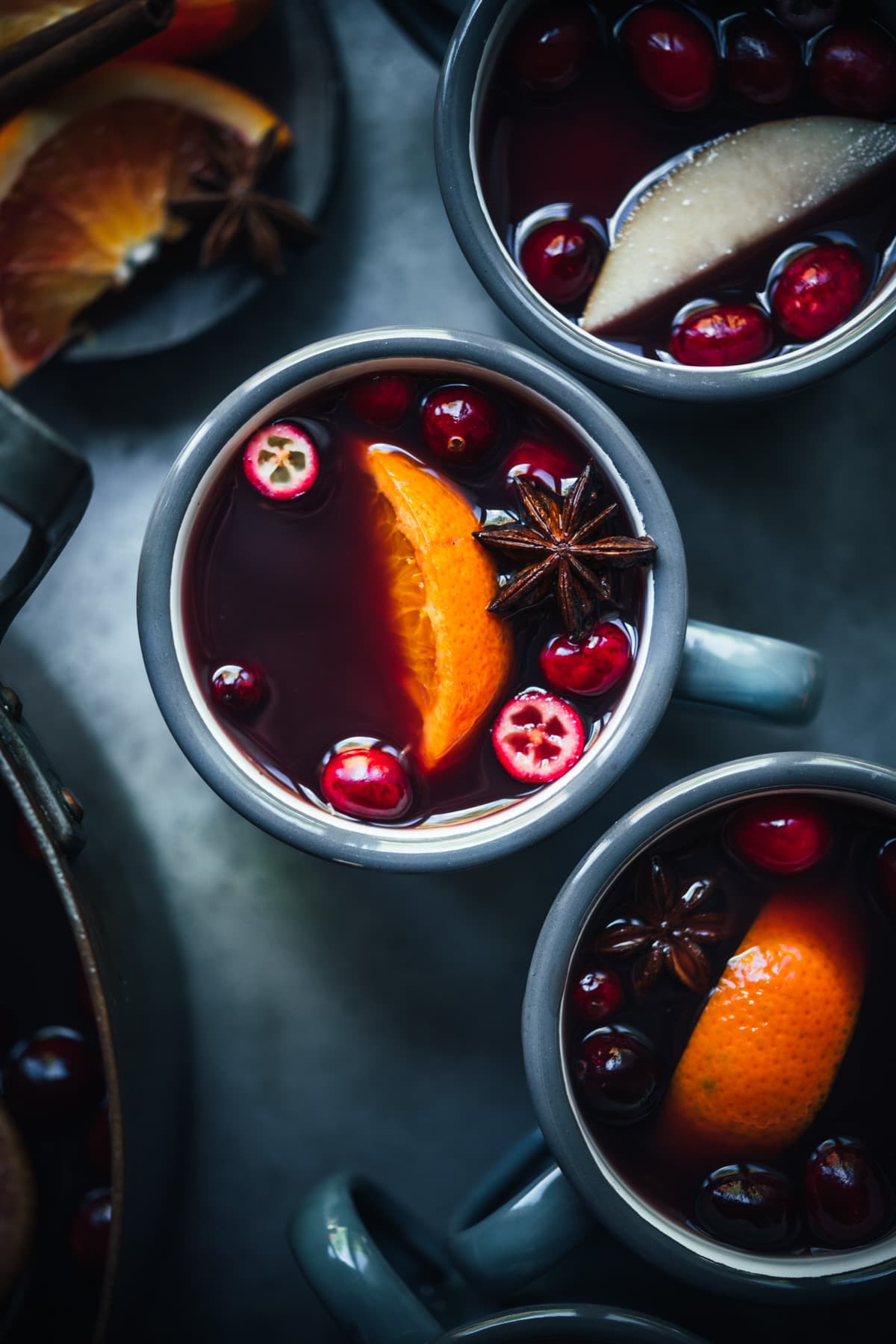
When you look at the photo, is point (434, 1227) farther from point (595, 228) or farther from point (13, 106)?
point (13, 106)

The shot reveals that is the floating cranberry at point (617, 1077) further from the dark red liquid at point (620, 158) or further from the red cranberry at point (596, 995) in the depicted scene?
the dark red liquid at point (620, 158)

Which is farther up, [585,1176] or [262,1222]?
[585,1176]

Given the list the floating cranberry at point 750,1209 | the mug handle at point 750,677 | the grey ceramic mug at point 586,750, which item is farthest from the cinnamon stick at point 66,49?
the floating cranberry at point 750,1209

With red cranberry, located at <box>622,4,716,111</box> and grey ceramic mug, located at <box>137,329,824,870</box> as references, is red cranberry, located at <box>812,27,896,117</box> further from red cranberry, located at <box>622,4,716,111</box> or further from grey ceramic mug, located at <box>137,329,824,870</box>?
grey ceramic mug, located at <box>137,329,824,870</box>

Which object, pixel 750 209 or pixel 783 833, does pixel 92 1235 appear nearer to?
pixel 783 833

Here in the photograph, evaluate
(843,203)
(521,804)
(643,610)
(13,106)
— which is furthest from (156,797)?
(843,203)

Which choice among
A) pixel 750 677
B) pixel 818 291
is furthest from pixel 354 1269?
pixel 818 291
